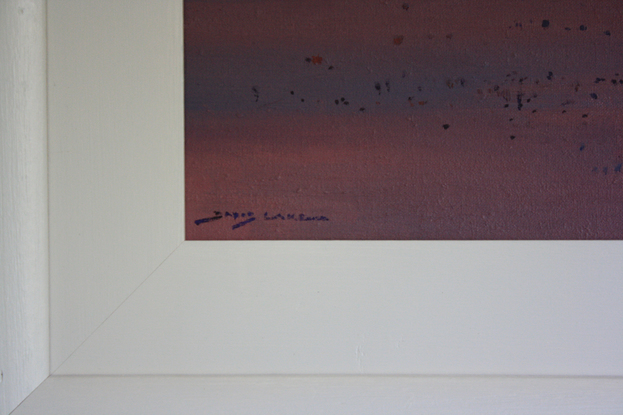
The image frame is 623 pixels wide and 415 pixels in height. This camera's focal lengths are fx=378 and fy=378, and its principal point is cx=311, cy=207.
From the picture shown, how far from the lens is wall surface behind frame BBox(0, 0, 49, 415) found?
1.39 ft

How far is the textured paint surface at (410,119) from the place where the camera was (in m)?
0.47

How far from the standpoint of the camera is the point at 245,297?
1.50 ft

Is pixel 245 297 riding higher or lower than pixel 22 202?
lower

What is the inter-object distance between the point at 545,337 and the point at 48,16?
712mm

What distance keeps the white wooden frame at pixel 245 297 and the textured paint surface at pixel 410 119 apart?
3 cm

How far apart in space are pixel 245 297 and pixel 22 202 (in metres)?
0.28

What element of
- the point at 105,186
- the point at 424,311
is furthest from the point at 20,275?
the point at 424,311
